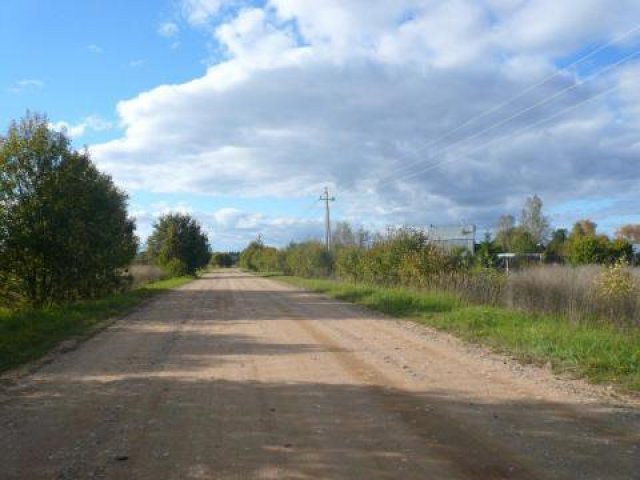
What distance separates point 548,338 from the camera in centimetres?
1134

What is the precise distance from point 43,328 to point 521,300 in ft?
41.2

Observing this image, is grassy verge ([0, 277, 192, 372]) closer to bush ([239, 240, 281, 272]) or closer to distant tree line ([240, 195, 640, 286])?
distant tree line ([240, 195, 640, 286])

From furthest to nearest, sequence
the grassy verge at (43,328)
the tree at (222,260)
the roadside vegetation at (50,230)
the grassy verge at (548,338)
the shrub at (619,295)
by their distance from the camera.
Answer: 1. the tree at (222,260)
2. the roadside vegetation at (50,230)
3. the shrub at (619,295)
4. the grassy verge at (43,328)
5. the grassy verge at (548,338)

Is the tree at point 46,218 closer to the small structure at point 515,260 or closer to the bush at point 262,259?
the small structure at point 515,260

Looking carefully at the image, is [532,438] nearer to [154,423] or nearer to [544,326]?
[154,423]

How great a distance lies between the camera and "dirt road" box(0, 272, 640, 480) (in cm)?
508

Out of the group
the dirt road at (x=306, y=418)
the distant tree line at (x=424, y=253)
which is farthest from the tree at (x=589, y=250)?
the dirt road at (x=306, y=418)

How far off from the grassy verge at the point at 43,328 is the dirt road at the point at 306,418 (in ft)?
3.69

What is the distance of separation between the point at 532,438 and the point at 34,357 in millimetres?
9055

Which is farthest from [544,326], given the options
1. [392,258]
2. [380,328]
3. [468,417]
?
[392,258]

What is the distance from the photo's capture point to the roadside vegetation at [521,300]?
10.1 m

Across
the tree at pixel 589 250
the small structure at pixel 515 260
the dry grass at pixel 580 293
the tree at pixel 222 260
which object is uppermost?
the tree at pixel 222 260

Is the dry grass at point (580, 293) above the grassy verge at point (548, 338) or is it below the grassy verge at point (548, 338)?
above

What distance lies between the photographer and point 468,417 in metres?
6.53
